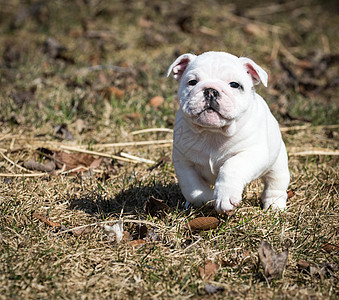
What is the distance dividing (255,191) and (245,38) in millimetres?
4416

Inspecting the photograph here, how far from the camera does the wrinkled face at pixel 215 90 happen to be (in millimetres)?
2500

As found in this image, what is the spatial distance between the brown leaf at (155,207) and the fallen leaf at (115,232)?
0.92ft

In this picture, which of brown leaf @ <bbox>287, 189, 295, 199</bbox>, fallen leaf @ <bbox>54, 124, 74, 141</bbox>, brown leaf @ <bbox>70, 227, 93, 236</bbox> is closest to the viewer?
brown leaf @ <bbox>70, 227, 93, 236</bbox>

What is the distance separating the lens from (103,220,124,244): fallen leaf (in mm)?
2631

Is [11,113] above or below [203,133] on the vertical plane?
below

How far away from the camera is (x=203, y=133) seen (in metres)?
2.74

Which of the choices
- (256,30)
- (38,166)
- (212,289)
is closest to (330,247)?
(212,289)

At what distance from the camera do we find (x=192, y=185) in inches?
111

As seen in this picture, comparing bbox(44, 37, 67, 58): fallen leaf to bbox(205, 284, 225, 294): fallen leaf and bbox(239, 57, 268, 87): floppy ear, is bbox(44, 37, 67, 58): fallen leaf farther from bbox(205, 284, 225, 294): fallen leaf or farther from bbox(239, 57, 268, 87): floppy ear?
bbox(205, 284, 225, 294): fallen leaf

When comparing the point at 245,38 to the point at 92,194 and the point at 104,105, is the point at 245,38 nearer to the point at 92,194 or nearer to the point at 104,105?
the point at 104,105

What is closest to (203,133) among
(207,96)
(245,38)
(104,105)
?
(207,96)

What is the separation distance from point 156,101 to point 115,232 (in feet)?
8.24

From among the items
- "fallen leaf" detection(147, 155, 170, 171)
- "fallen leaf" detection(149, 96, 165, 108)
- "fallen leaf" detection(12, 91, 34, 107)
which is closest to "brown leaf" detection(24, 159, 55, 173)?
"fallen leaf" detection(147, 155, 170, 171)

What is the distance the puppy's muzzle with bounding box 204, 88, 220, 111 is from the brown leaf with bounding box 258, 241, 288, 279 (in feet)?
2.58
